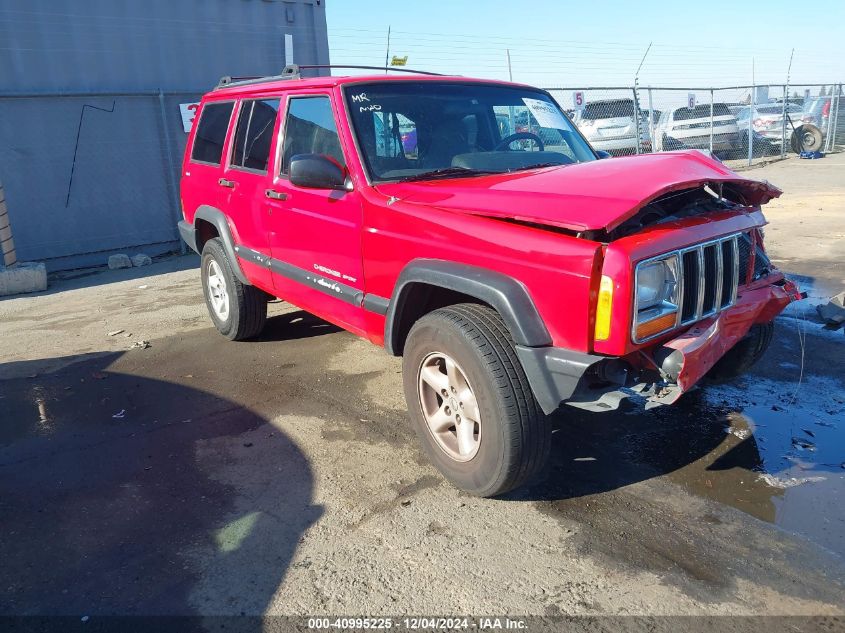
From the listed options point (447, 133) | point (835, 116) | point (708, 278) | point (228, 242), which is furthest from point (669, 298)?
point (835, 116)

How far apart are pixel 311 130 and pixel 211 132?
1847 mm

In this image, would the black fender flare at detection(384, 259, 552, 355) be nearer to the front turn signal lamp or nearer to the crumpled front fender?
the front turn signal lamp

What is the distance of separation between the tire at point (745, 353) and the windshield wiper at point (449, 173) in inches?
67.5

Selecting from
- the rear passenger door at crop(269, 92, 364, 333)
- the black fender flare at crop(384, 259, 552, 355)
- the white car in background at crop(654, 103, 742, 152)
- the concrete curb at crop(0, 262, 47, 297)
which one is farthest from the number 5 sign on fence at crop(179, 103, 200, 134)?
the white car in background at crop(654, 103, 742, 152)

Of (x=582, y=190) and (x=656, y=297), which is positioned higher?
(x=582, y=190)

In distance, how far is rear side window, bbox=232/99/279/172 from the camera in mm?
4705

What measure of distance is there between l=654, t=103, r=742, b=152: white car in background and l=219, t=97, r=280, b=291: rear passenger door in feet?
47.3

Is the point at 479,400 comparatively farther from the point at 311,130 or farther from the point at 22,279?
the point at 22,279

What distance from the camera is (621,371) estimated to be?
281 centimetres

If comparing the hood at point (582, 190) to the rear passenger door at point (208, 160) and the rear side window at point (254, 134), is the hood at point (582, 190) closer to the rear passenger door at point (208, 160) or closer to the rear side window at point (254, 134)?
the rear side window at point (254, 134)

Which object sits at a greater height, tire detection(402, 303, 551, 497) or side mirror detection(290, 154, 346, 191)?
side mirror detection(290, 154, 346, 191)

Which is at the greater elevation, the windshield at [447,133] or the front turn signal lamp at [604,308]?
the windshield at [447,133]

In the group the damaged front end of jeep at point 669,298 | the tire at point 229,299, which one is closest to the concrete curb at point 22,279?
the tire at point 229,299

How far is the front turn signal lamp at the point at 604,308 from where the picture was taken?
259cm
